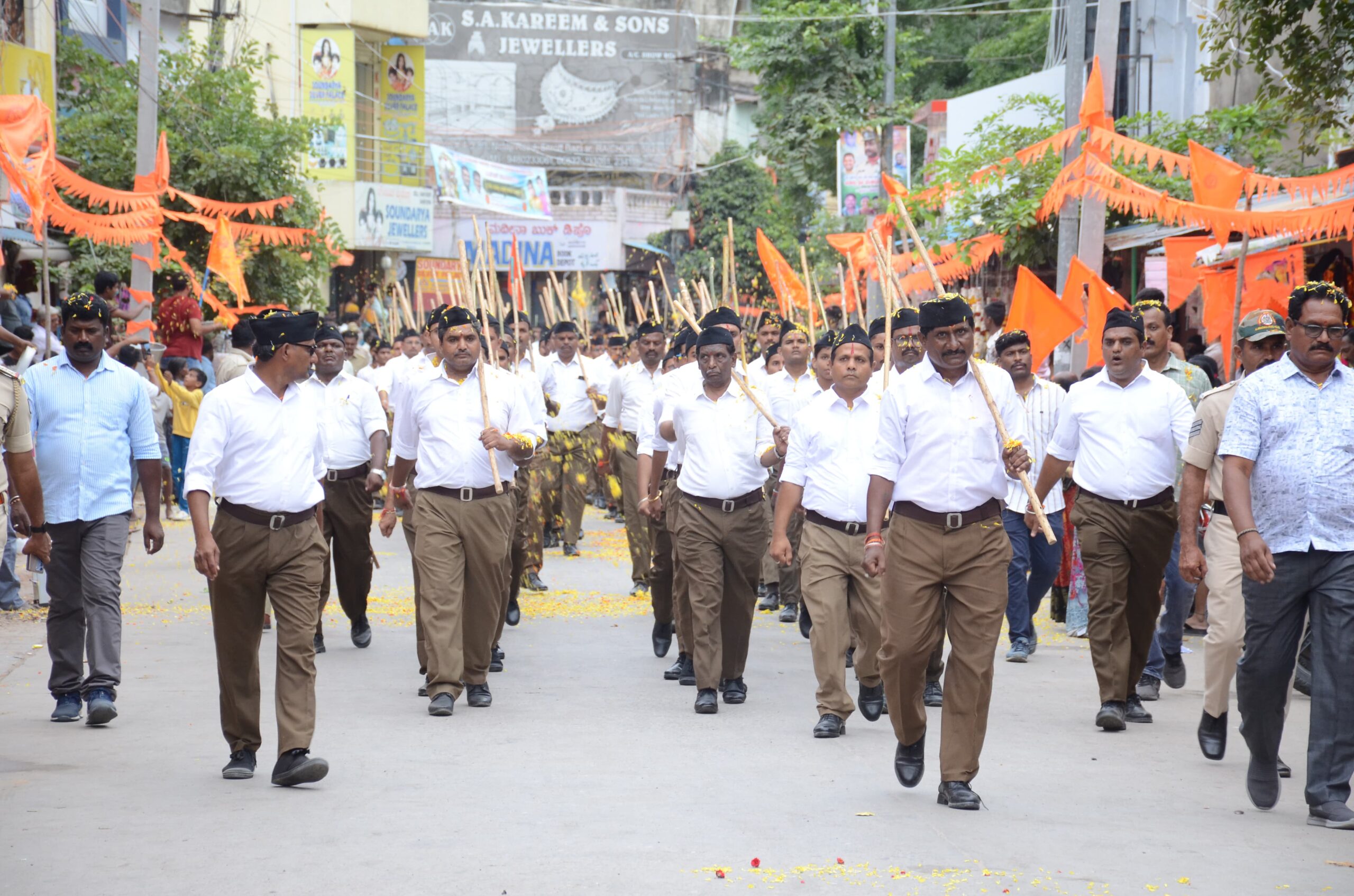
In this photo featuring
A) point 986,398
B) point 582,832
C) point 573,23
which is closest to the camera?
point 582,832

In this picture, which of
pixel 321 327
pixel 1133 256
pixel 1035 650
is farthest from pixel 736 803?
pixel 1133 256

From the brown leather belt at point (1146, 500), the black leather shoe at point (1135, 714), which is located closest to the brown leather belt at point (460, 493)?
A: the brown leather belt at point (1146, 500)

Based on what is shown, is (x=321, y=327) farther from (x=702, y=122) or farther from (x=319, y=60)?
(x=702, y=122)

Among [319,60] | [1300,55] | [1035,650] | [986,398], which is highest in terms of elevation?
[319,60]

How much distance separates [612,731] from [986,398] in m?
2.71

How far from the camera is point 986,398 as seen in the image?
640cm

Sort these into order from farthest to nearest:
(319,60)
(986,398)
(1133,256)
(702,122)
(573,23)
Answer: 1. (702,122)
2. (573,23)
3. (319,60)
4. (1133,256)
5. (986,398)

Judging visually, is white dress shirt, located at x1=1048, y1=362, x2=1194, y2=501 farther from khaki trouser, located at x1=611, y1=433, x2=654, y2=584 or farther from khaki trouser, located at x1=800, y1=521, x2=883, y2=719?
khaki trouser, located at x1=611, y1=433, x2=654, y2=584

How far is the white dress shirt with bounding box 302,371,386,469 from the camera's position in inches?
404

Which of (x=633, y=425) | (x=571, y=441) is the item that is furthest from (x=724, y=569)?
(x=571, y=441)

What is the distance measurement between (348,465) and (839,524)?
3699mm

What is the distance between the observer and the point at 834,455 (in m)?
8.28

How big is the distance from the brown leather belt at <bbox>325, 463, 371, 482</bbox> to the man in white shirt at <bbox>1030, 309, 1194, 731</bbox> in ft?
15.4

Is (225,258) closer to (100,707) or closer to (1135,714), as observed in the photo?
(100,707)
